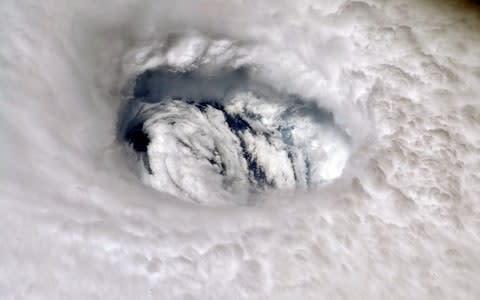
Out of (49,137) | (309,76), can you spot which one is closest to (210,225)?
(49,137)

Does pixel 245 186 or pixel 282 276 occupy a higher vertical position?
pixel 282 276

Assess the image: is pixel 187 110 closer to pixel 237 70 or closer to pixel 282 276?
pixel 237 70

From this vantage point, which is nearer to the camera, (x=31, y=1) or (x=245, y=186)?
(x=31, y=1)

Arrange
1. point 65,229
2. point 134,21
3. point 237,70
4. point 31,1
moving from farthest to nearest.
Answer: point 237,70 < point 134,21 < point 31,1 < point 65,229

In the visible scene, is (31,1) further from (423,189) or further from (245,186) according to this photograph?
(423,189)

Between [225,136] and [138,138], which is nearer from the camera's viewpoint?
[138,138]

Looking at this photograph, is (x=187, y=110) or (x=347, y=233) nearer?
(x=347, y=233)

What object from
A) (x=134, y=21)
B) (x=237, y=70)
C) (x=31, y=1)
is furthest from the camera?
(x=237, y=70)

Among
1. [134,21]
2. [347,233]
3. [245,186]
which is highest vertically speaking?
[134,21]

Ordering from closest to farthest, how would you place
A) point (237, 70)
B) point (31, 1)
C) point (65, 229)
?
point (65, 229) → point (31, 1) → point (237, 70)

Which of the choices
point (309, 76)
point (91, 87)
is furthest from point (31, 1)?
point (309, 76)
